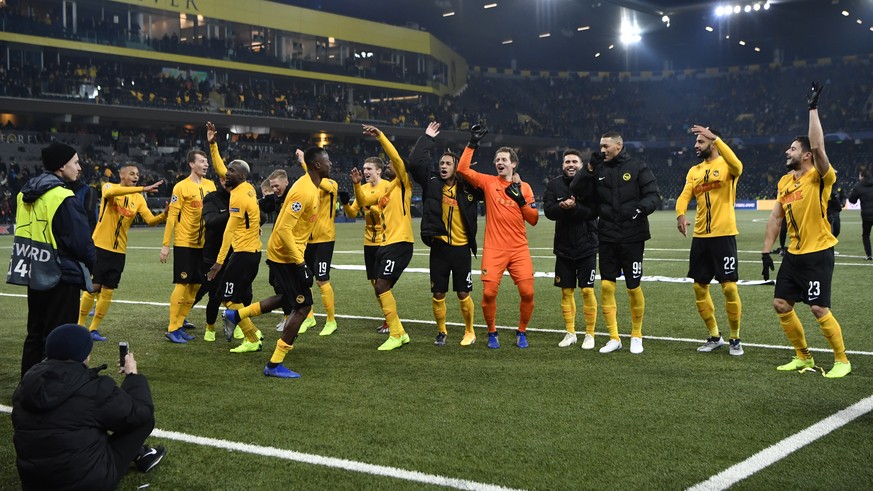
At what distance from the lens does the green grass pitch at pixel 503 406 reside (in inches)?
184

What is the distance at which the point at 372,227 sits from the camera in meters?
10.5

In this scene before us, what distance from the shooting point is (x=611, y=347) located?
8312mm

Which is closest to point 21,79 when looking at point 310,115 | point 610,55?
point 310,115

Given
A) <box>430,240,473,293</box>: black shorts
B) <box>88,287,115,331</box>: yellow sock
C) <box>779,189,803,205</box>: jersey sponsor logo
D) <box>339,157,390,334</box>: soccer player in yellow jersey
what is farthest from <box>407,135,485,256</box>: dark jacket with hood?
<box>88,287,115,331</box>: yellow sock

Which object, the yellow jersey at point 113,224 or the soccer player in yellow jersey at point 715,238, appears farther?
the yellow jersey at point 113,224

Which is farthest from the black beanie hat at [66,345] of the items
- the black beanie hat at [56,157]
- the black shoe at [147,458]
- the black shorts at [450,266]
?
the black shorts at [450,266]

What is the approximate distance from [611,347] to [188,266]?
503 centimetres

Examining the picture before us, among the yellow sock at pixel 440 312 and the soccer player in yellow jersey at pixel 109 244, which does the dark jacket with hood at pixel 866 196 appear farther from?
the soccer player in yellow jersey at pixel 109 244

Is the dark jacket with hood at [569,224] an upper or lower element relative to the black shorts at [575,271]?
upper

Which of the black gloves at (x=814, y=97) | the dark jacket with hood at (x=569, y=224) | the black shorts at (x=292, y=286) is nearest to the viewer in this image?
the black gloves at (x=814, y=97)

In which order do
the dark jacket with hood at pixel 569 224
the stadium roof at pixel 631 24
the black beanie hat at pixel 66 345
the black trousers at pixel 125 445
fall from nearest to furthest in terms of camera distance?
the black beanie hat at pixel 66 345
the black trousers at pixel 125 445
the dark jacket with hood at pixel 569 224
the stadium roof at pixel 631 24

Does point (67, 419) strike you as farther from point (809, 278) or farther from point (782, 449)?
point (809, 278)

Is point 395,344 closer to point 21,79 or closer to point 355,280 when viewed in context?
point 355,280

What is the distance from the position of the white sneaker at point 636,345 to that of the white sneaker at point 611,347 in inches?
6.7
